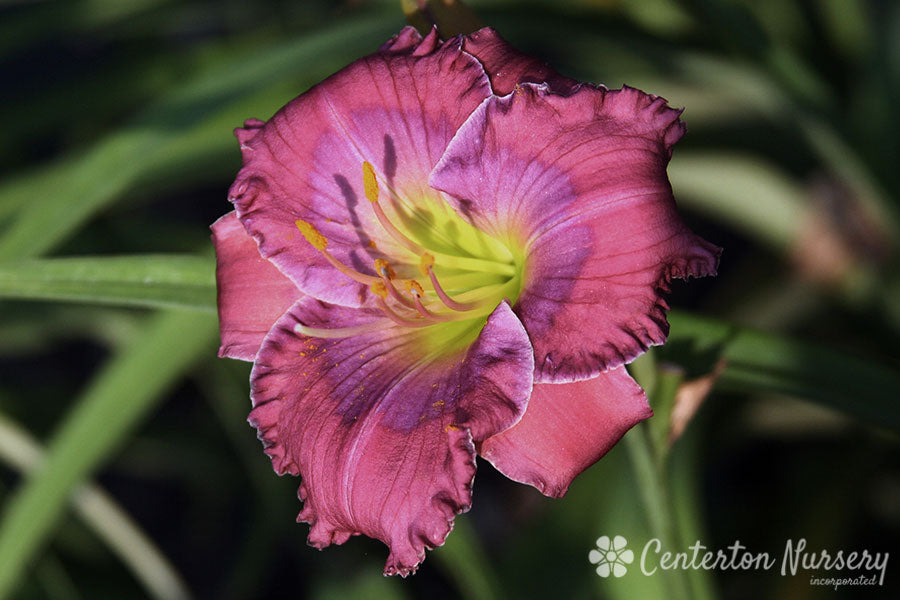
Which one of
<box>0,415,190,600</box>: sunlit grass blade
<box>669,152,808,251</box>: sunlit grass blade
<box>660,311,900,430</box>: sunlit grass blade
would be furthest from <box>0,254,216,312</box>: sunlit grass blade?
<box>669,152,808,251</box>: sunlit grass blade

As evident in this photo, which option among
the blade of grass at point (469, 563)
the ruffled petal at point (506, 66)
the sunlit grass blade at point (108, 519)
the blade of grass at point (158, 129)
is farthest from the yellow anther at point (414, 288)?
the sunlit grass blade at point (108, 519)

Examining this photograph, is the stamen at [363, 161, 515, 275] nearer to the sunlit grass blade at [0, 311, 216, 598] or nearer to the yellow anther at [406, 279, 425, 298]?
the yellow anther at [406, 279, 425, 298]

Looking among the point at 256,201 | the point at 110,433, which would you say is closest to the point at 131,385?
the point at 110,433

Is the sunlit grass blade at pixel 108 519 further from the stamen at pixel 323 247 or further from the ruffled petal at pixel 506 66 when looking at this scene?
the ruffled petal at pixel 506 66

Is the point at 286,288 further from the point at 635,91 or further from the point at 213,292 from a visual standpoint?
the point at 635,91

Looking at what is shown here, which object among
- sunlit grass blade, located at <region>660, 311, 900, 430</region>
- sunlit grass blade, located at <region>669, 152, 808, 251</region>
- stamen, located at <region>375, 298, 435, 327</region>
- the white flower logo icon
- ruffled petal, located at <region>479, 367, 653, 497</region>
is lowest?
the white flower logo icon

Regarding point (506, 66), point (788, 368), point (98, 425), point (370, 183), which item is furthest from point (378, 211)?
point (98, 425)

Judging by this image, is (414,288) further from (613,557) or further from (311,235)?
(613,557)

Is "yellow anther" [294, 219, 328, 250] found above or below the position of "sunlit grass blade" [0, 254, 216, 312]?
above
